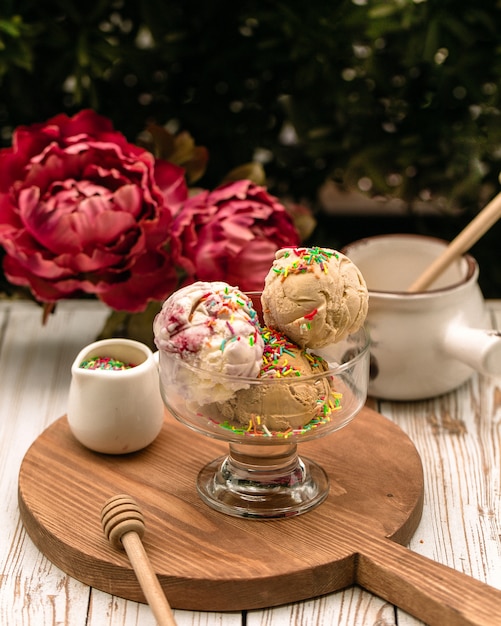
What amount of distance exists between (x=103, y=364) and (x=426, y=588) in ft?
1.64

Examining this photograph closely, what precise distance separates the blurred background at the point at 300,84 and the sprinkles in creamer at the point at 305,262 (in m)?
0.66

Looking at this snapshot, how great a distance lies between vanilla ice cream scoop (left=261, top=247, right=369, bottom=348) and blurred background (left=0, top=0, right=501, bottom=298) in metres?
0.67

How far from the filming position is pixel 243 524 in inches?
43.9

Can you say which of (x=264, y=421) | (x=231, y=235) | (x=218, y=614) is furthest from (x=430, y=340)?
(x=218, y=614)

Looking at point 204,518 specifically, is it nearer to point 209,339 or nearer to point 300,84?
point 209,339

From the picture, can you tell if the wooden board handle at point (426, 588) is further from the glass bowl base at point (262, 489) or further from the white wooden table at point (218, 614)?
the glass bowl base at point (262, 489)

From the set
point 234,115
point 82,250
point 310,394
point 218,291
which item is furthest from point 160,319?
point 234,115

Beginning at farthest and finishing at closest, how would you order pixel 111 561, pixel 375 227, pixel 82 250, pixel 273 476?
pixel 375 227 → pixel 82 250 → pixel 273 476 → pixel 111 561

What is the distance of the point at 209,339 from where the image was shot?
1041 millimetres

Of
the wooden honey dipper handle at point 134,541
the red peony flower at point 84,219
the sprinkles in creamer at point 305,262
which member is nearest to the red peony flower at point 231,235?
the red peony flower at point 84,219

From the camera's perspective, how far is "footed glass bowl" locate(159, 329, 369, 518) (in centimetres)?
105

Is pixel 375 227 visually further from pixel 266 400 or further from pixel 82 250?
pixel 266 400

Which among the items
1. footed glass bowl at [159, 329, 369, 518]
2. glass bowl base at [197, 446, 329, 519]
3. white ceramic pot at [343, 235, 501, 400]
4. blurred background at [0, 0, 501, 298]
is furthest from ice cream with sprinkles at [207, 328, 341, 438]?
blurred background at [0, 0, 501, 298]

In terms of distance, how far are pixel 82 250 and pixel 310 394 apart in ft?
1.62
